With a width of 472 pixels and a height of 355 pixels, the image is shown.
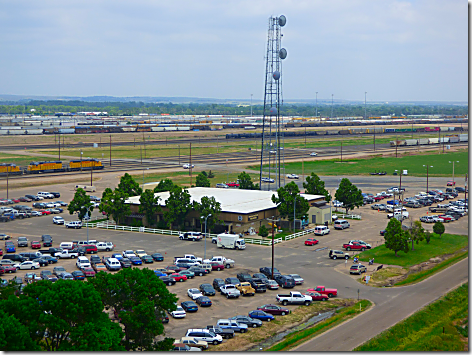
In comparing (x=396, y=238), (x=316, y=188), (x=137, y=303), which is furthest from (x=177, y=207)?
(x=137, y=303)

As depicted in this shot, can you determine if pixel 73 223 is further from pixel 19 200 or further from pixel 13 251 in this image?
pixel 19 200

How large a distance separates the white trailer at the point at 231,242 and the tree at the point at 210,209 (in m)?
4.94

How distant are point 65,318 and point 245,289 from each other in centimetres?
1774

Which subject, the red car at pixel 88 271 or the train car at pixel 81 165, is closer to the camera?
the red car at pixel 88 271

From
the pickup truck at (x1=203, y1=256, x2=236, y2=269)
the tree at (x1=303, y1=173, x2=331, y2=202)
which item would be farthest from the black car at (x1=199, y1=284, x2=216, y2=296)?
the tree at (x1=303, y1=173, x2=331, y2=202)

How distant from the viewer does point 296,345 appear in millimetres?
29031

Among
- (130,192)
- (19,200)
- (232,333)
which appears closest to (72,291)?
(232,333)

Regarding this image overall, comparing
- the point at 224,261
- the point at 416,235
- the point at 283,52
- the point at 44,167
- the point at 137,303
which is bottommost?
the point at 224,261

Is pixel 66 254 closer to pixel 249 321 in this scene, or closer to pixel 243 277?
pixel 243 277

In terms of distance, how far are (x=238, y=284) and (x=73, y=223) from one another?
92.7 feet

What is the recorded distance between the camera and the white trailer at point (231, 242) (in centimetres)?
5266

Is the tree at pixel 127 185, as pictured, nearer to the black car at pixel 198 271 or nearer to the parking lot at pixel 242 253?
the parking lot at pixel 242 253

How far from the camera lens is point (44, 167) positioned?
351ft

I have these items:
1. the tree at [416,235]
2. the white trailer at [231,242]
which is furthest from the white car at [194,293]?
the tree at [416,235]
